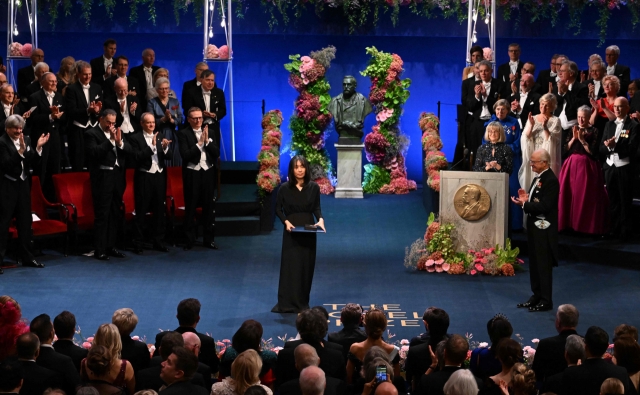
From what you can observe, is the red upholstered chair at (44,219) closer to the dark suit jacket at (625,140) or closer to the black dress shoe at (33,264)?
the black dress shoe at (33,264)

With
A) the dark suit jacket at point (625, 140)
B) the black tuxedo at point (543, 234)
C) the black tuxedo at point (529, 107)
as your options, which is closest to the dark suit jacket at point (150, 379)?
the black tuxedo at point (543, 234)

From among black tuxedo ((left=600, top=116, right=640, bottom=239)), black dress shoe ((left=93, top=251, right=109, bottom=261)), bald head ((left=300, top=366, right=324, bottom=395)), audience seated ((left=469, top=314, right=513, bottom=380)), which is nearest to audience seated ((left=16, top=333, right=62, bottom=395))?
bald head ((left=300, top=366, right=324, bottom=395))

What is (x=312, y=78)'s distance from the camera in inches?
620

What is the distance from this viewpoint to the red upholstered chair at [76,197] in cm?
1144

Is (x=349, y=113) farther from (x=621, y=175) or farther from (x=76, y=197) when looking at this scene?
(x=621, y=175)

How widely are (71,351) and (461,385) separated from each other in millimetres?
2508

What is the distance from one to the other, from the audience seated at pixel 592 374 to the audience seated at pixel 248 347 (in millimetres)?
1774

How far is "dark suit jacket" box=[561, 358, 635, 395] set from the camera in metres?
5.45

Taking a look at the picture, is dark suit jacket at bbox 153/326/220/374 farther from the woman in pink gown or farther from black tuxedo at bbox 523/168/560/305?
the woman in pink gown

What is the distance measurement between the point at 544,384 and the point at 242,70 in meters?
12.3

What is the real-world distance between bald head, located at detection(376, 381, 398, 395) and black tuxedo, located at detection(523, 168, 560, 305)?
4.37 meters

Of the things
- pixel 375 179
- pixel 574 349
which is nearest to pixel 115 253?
pixel 375 179

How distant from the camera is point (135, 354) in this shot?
615cm

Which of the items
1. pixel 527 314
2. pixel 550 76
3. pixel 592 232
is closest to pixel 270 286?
pixel 527 314
